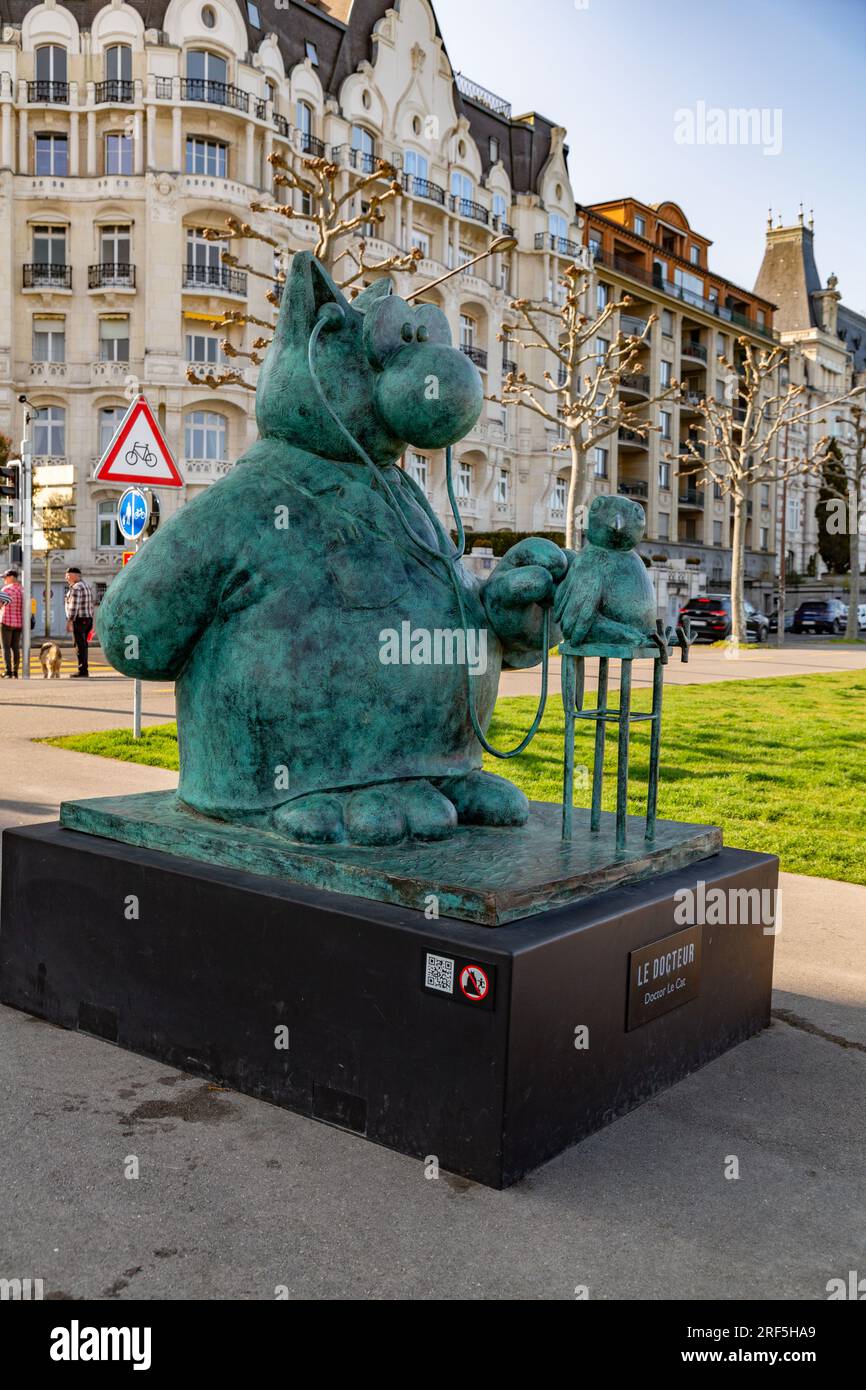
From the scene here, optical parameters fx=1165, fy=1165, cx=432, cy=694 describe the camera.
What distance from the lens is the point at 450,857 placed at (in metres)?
3.16

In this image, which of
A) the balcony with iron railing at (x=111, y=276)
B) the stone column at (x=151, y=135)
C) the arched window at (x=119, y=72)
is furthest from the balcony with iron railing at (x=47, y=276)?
the arched window at (x=119, y=72)

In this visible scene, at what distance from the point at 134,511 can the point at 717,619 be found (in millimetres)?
26282

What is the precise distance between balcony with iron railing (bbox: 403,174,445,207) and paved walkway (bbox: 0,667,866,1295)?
4266 cm

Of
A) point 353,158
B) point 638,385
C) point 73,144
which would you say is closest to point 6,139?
point 73,144

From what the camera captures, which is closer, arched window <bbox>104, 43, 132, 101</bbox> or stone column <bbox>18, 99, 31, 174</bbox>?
arched window <bbox>104, 43, 132, 101</bbox>

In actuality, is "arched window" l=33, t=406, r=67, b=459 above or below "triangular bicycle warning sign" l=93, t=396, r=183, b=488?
above

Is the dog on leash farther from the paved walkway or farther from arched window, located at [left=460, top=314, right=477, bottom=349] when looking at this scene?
arched window, located at [left=460, top=314, right=477, bottom=349]

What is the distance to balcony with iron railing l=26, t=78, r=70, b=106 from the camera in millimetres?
35625

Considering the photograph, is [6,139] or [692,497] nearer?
[6,139]

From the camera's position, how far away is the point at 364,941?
2.88 metres

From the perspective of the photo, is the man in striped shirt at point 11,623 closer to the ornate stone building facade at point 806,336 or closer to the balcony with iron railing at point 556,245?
the balcony with iron railing at point 556,245

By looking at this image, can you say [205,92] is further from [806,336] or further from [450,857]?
[806,336]

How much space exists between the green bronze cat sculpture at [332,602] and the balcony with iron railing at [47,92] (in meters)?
38.1

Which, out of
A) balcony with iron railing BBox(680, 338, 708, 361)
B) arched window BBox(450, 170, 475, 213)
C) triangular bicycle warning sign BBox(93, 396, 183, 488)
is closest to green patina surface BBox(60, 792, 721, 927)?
triangular bicycle warning sign BBox(93, 396, 183, 488)
